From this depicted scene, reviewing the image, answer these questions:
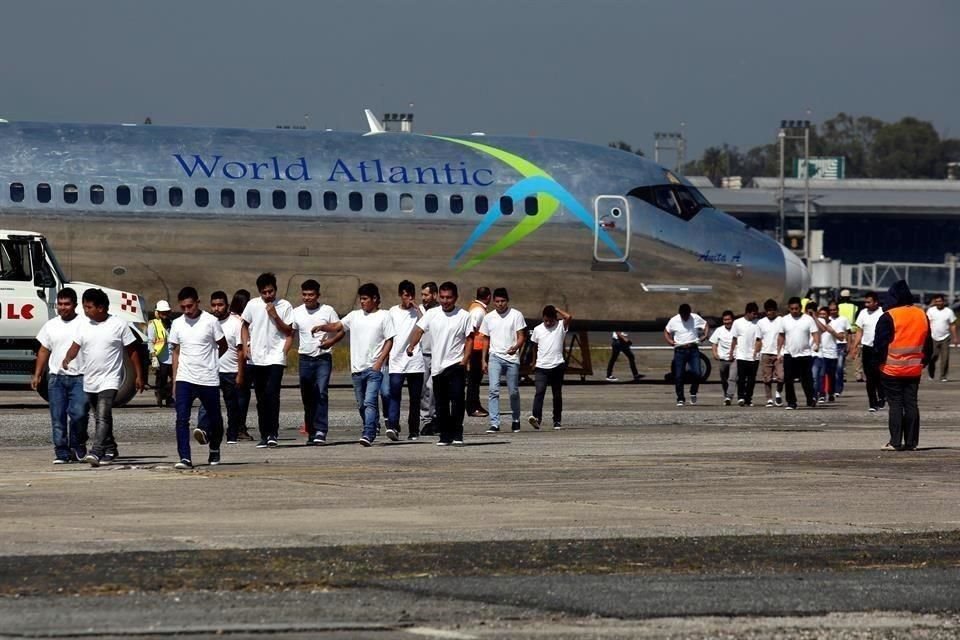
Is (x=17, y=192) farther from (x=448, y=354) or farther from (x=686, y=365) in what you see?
(x=448, y=354)

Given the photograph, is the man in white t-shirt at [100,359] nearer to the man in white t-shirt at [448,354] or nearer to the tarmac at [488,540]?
the tarmac at [488,540]

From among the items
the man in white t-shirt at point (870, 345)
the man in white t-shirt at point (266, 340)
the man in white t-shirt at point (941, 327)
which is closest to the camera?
the man in white t-shirt at point (266, 340)

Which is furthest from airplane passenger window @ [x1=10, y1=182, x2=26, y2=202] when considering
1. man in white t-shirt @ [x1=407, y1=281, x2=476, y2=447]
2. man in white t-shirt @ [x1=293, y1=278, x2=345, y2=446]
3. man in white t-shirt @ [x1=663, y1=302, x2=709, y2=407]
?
man in white t-shirt @ [x1=407, y1=281, x2=476, y2=447]

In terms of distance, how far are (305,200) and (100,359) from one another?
15.9 m

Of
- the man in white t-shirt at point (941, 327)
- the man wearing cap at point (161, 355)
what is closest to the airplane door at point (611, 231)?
the man in white t-shirt at point (941, 327)

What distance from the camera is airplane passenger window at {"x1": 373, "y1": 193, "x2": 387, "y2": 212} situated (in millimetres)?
34094

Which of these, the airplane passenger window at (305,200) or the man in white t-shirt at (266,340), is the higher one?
the airplane passenger window at (305,200)

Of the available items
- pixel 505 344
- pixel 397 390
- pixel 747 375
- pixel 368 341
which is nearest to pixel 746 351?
pixel 747 375

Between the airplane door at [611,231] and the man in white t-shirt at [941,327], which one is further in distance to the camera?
the man in white t-shirt at [941,327]

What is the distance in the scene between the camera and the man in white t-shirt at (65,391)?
18.2 metres

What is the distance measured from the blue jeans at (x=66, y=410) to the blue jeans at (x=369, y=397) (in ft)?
11.2

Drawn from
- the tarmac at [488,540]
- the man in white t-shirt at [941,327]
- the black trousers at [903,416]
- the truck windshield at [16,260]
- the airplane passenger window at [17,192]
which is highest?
the airplane passenger window at [17,192]

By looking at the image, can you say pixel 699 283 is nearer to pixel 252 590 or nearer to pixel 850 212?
pixel 252 590

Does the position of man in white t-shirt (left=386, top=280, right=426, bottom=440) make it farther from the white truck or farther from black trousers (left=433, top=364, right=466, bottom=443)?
the white truck
